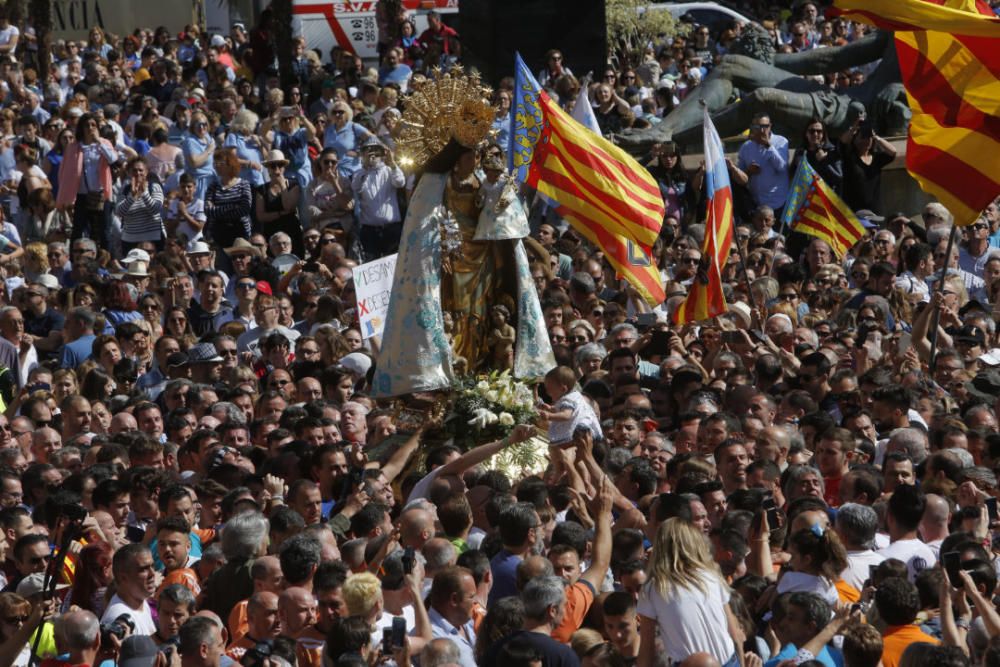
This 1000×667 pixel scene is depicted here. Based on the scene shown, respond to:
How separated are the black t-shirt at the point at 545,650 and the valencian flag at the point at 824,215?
10.1m

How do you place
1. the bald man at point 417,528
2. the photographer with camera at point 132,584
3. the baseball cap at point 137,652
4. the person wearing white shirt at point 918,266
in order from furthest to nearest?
the person wearing white shirt at point 918,266 → the bald man at point 417,528 → the photographer with camera at point 132,584 → the baseball cap at point 137,652

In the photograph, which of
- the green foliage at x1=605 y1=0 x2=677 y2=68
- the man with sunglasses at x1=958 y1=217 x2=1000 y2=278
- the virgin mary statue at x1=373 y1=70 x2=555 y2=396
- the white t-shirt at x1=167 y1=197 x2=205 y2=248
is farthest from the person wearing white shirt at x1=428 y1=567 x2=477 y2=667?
the green foliage at x1=605 y1=0 x2=677 y2=68

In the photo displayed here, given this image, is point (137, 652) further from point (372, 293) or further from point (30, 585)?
point (372, 293)

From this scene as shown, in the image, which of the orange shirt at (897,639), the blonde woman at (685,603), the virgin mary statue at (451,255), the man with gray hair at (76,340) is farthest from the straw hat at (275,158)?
the orange shirt at (897,639)

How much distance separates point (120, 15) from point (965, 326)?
2050 centimetres

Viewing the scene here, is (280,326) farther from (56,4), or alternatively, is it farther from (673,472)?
(56,4)

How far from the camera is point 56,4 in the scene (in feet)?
105

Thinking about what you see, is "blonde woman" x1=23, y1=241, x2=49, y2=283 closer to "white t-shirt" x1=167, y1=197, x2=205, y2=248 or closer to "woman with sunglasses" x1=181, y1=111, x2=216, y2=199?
"white t-shirt" x1=167, y1=197, x2=205, y2=248

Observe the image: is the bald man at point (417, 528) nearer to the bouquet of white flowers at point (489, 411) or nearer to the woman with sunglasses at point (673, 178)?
the bouquet of white flowers at point (489, 411)

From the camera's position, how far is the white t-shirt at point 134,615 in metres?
9.11

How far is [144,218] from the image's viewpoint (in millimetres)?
19734

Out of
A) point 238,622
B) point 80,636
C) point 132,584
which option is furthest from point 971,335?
point 80,636

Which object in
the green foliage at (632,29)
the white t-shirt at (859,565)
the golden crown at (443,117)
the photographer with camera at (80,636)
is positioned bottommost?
the green foliage at (632,29)

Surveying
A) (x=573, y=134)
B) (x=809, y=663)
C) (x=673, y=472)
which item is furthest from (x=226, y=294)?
(x=809, y=663)
